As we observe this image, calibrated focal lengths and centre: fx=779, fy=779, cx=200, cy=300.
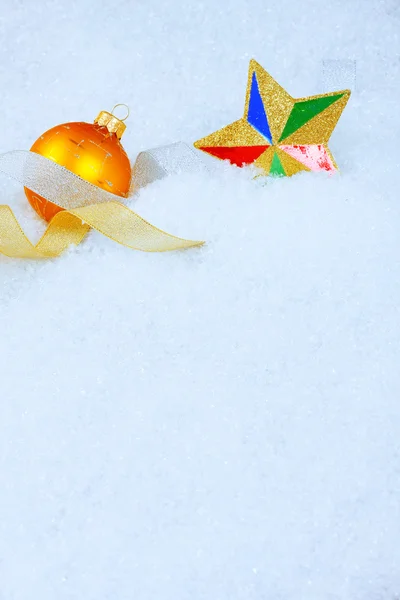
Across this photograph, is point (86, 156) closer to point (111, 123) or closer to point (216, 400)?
point (111, 123)

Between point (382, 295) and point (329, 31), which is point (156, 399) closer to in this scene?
point (382, 295)

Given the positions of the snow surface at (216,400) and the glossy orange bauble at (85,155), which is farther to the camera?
the glossy orange bauble at (85,155)

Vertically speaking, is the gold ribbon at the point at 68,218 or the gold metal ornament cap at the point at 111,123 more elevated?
the gold metal ornament cap at the point at 111,123

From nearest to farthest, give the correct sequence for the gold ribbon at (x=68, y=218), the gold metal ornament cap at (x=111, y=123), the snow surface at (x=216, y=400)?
the snow surface at (x=216, y=400) → the gold ribbon at (x=68, y=218) → the gold metal ornament cap at (x=111, y=123)

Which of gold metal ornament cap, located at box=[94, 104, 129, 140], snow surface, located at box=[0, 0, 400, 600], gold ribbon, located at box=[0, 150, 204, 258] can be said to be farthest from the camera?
gold metal ornament cap, located at box=[94, 104, 129, 140]

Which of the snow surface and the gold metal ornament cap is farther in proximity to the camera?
the gold metal ornament cap

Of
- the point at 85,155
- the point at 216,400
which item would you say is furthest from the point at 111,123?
the point at 216,400
